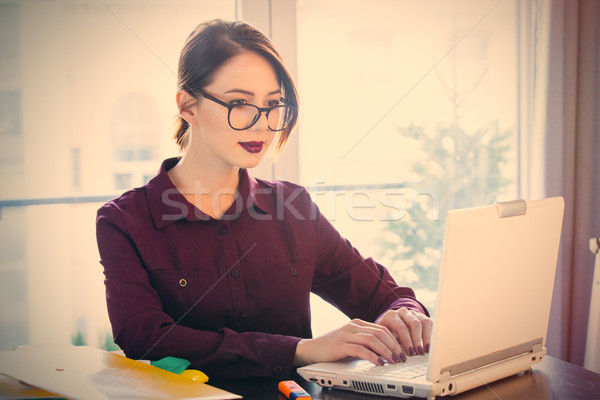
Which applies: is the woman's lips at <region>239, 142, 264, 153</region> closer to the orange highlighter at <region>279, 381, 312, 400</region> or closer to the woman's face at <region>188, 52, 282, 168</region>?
the woman's face at <region>188, 52, 282, 168</region>

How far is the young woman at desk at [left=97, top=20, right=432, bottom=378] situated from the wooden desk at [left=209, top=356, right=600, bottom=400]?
0.22 metres

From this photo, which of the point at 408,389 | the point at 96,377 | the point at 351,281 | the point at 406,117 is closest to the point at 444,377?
the point at 408,389

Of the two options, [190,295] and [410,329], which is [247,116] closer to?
[190,295]

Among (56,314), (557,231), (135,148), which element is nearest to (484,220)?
(557,231)

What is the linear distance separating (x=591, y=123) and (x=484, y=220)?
6.54 ft

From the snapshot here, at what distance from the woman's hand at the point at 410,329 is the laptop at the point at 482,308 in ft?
0.17

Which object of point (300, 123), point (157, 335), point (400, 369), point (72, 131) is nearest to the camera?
point (400, 369)

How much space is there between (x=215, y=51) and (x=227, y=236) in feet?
1.59

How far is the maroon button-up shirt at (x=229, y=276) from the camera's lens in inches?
47.6

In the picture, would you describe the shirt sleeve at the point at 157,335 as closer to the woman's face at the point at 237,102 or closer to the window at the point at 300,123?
the woman's face at the point at 237,102

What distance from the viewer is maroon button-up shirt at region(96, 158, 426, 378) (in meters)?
1.21

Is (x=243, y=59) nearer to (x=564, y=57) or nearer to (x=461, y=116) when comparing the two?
(x=461, y=116)

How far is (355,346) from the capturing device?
1.11 meters

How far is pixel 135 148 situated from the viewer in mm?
2354
